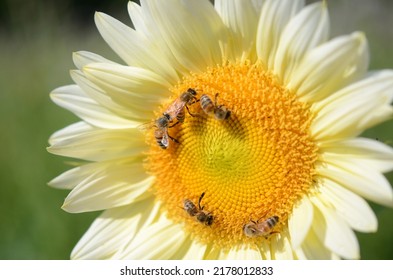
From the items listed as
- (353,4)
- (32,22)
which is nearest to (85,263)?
(353,4)

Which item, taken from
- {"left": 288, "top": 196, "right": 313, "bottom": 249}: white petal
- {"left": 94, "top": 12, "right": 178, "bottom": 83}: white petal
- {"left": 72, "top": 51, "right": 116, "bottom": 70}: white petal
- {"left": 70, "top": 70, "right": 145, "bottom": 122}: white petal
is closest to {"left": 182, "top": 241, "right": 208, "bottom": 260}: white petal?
{"left": 288, "top": 196, "right": 313, "bottom": 249}: white petal

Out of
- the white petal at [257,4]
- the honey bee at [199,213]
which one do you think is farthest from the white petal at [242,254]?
the white petal at [257,4]

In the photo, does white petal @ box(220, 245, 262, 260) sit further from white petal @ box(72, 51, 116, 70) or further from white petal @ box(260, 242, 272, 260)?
white petal @ box(72, 51, 116, 70)

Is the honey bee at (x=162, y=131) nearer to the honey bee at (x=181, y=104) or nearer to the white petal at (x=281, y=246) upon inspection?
the honey bee at (x=181, y=104)

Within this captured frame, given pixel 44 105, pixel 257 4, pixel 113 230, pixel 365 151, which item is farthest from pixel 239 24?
pixel 44 105

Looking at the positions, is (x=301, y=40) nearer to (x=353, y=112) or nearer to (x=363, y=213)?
(x=353, y=112)

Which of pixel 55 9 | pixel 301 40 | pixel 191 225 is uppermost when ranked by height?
pixel 55 9
